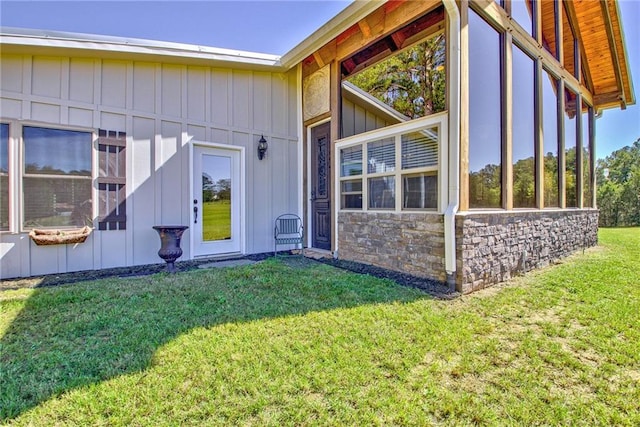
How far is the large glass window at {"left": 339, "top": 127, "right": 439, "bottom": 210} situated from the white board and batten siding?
5.17 ft

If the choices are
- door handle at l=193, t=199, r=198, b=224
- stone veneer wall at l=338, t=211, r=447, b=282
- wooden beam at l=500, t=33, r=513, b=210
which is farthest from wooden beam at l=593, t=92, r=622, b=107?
door handle at l=193, t=199, r=198, b=224

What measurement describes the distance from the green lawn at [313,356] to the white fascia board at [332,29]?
396 centimetres

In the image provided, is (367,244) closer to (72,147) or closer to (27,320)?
(27,320)

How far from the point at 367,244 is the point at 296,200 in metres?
2.18

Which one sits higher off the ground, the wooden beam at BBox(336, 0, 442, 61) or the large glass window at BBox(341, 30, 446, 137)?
the large glass window at BBox(341, 30, 446, 137)

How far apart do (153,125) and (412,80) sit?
843cm

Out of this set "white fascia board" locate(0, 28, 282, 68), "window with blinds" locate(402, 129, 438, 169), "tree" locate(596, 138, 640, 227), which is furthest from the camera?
"tree" locate(596, 138, 640, 227)

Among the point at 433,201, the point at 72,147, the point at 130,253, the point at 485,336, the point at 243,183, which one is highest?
the point at 72,147

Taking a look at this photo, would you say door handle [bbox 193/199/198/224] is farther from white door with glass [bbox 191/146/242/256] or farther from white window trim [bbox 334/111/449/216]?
white window trim [bbox 334/111/449/216]

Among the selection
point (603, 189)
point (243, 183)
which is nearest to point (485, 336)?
point (243, 183)

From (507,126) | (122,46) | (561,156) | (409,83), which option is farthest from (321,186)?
(409,83)

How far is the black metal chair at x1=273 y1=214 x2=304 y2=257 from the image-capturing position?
21.1 feet

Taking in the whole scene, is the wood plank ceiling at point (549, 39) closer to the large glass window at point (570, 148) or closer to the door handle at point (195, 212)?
the large glass window at point (570, 148)

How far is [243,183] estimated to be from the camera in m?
5.98
